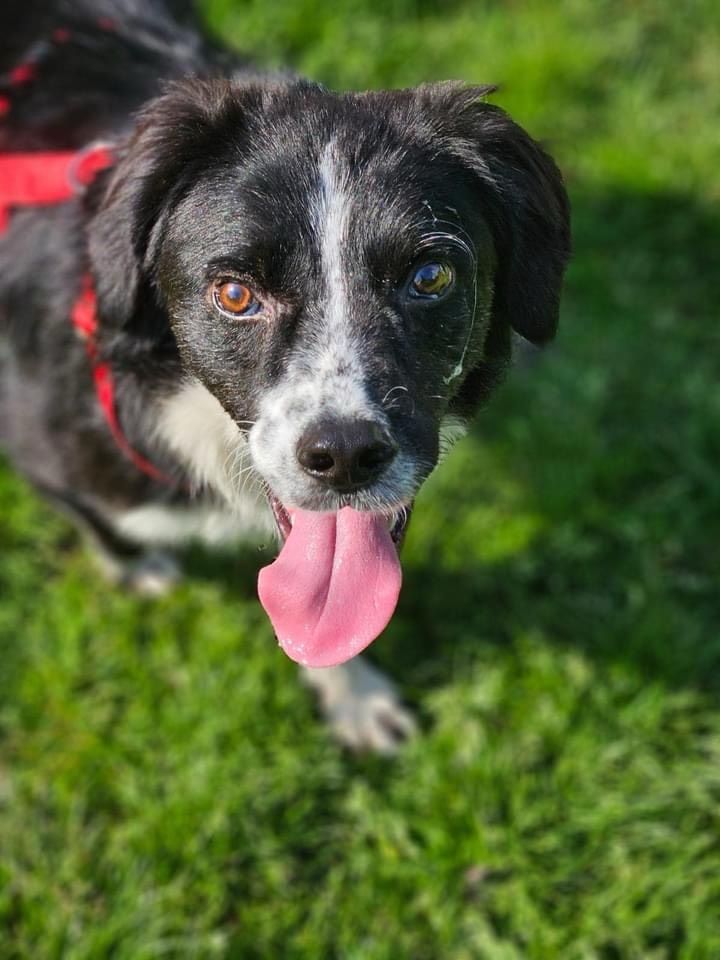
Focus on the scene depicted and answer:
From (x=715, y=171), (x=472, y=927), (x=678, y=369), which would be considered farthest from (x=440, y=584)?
(x=715, y=171)

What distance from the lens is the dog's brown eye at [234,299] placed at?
→ 8.07ft

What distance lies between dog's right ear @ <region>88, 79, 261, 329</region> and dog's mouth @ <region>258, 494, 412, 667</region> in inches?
25.2

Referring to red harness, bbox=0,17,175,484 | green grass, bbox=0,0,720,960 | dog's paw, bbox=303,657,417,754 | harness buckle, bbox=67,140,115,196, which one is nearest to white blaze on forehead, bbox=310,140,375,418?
red harness, bbox=0,17,175,484

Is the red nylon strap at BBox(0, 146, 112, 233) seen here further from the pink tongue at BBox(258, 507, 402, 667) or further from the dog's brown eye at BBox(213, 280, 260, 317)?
the pink tongue at BBox(258, 507, 402, 667)

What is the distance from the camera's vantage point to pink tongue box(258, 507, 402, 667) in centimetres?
263

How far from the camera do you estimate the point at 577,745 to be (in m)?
3.54

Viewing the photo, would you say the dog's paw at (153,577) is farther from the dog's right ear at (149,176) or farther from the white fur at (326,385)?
the white fur at (326,385)

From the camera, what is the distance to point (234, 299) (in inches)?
97.4

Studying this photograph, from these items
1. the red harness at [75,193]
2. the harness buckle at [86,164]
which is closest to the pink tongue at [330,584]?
the red harness at [75,193]

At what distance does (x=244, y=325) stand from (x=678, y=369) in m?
Answer: 2.78

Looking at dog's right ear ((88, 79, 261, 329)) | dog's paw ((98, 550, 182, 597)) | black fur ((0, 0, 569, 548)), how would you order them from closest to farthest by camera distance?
black fur ((0, 0, 569, 548)) → dog's right ear ((88, 79, 261, 329)) → dog's paw ((98, 550, 182, 597))

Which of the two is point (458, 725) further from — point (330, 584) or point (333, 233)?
point (333, 233)

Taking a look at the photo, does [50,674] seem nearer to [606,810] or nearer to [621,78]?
[606,810]

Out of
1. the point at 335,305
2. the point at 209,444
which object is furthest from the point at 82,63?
the point at 335,305
